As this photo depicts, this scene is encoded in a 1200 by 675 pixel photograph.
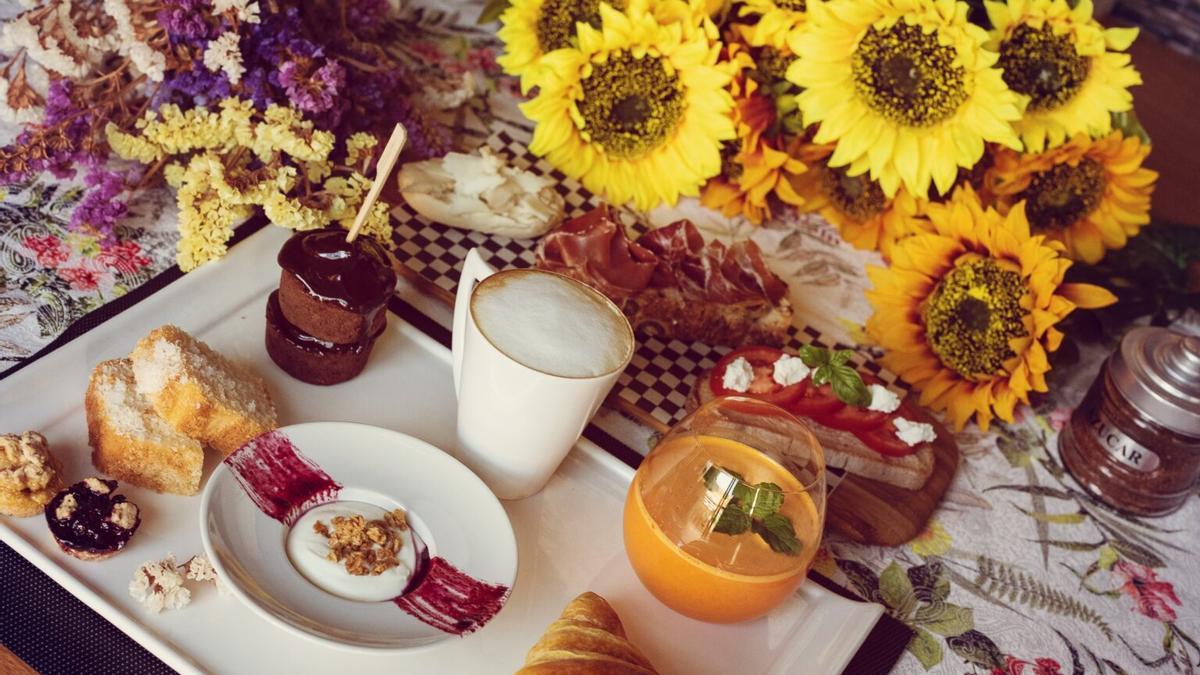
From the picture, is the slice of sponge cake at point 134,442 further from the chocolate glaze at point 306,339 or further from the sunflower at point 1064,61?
the sunflower at point 1064,61

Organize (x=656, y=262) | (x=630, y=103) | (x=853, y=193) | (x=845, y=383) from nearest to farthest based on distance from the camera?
(x=845, y=383), (x=656, y=262), (x=630, y=103), (x=853, y=193)

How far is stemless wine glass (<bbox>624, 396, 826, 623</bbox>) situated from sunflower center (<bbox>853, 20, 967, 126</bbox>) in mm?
532

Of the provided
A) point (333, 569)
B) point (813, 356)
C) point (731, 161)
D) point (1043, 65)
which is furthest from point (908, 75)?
point (333, 569)

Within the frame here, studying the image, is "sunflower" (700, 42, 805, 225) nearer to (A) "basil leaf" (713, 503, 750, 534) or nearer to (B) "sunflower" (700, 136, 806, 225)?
(B) "sunflower" (700, 136, 806, 225)

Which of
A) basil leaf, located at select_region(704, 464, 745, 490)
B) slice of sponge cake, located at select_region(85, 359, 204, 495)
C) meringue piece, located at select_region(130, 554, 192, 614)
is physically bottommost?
meringue piece, located at select_region(130, 554, 192, 614)

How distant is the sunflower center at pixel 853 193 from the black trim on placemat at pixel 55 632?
1.09m

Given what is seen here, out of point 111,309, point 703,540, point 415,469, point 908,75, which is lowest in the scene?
point 111,309

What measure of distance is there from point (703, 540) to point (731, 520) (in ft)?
0.10

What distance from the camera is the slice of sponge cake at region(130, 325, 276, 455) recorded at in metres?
0.94

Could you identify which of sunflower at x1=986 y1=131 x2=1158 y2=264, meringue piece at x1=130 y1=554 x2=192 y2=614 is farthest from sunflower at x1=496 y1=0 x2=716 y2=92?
meringue piece at x1=130 y1=554 x2=192 y2=614

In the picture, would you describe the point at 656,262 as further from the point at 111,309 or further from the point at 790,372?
the point at 111,309

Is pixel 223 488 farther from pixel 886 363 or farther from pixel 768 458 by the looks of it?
pixel 886 363

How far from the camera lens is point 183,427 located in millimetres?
948

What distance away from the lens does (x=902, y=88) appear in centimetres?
130
